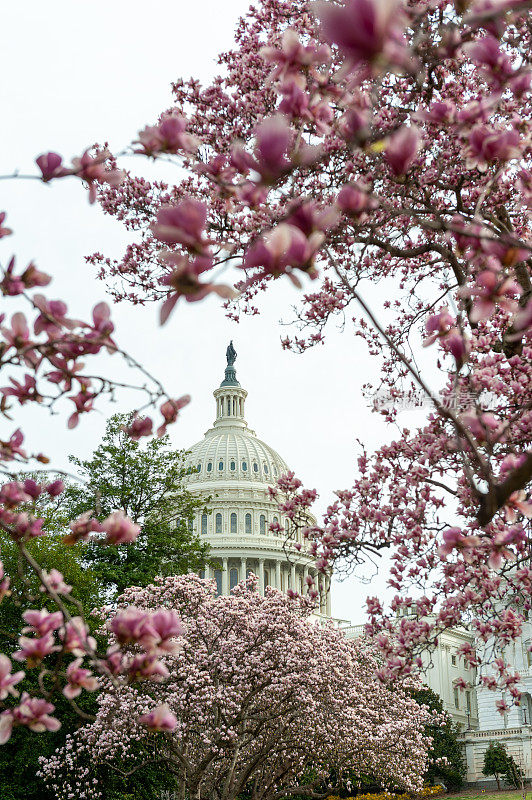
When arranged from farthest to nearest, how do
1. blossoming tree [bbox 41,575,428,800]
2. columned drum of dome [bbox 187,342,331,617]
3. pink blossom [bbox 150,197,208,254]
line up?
columned drum of dome [bbox 187,342,331,617], blossoming tree [bbox 41,575,428,800], pink blossom [bbox 150,197,208,254]

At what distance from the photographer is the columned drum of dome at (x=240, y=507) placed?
88.6 meters

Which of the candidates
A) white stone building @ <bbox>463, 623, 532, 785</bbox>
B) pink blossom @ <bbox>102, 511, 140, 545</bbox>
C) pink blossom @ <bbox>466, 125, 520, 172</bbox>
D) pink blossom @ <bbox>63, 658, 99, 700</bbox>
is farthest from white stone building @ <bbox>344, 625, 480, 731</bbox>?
pink blossom @ <bbox>466, 125, 520, 172</bbox>

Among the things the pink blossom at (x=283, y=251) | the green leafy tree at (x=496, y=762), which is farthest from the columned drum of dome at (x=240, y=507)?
the pink blossom at (x=283, y=251)

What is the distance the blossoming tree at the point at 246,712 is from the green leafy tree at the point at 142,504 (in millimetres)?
6802

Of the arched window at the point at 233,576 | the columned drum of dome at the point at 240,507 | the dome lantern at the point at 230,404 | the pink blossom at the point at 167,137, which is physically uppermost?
the dome lantern at the point at 230,404

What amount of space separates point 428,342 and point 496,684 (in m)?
4.61

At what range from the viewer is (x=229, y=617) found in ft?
61.6

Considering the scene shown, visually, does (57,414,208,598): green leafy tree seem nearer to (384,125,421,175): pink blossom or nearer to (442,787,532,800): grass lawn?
(442,787,532,800): grass lawn

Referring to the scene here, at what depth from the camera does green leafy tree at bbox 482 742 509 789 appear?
152 ft

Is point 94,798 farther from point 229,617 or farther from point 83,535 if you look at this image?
point 83,535

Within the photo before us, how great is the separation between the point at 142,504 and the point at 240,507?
2636 inches

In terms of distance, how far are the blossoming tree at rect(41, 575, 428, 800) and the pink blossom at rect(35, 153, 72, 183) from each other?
570 inches

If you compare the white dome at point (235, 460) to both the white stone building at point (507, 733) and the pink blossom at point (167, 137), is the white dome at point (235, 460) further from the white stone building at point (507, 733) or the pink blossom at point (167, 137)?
the pink blossom at point (167, 137)

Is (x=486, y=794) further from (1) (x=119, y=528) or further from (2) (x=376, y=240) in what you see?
(1) (x=119, y=528)
